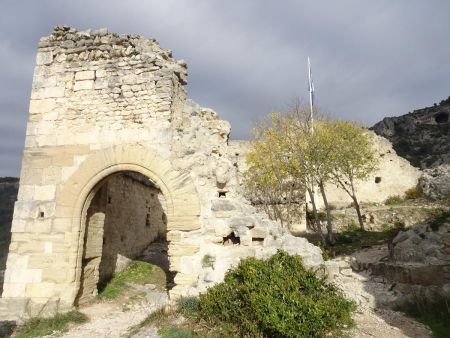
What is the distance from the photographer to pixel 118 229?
10320 mm

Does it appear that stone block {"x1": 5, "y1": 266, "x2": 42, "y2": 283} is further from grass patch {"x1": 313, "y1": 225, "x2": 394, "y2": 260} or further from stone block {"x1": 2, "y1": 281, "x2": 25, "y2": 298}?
grass patch {"x1": 313, "y1": 225, "x2": 394, "y2": 260}

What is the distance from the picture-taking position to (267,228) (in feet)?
20.9

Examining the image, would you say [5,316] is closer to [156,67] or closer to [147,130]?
[147,130]

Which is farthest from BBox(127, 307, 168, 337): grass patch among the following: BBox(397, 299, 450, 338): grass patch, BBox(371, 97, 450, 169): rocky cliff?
BBox(371, 97, 450, 169): rocky cliff

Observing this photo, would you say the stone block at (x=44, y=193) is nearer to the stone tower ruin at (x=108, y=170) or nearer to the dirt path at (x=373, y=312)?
the stone tower ruin at (x=108, y=170)

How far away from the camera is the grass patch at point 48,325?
5.74 meters

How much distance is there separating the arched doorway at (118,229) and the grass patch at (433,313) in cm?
606

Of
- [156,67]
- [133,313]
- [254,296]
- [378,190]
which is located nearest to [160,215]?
[133,313]

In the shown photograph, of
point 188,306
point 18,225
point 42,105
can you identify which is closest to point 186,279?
point 188,306

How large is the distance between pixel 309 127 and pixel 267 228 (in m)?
8.86

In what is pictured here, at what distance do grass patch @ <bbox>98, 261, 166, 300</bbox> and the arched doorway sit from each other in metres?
0.21

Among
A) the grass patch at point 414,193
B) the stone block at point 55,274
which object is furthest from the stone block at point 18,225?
the grass patch at point 414,193

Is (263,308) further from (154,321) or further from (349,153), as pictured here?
(349,153)

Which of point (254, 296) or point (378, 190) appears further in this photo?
point (378, 190)
